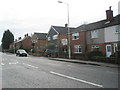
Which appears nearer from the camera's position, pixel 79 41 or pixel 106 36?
pixel 106 36

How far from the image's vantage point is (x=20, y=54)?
41.6 meters

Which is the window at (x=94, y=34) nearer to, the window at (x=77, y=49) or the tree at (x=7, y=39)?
the window at (x=77, y=49)

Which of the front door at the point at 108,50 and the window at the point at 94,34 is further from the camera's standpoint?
the window at the point at 94,34

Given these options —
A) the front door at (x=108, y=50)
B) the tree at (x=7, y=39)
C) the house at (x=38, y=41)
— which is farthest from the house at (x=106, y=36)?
the tree at (x=7, y=39)

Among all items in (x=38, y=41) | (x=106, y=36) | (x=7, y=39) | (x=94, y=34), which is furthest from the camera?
(x=7, y=39)

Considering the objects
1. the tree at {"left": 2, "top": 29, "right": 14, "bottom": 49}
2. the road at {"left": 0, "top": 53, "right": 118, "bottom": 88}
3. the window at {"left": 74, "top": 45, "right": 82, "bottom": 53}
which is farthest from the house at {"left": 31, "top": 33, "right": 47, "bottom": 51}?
the road at {"left": 0, "top": 53, "right": 118, "bottom": 88}

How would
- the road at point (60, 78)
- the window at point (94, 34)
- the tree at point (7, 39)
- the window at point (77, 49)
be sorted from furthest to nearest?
the tree at point (7, 39), the window at point (77, 49), the window at point (94, 34), the road at point (60, 78)

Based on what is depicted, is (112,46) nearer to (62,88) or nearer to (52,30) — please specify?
(62,88)

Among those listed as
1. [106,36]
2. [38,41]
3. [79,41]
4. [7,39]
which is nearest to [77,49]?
[79,41]

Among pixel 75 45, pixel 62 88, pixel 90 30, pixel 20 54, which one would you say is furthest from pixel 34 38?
pixel 62 88

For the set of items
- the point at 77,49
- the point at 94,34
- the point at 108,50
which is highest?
the point at 94,34

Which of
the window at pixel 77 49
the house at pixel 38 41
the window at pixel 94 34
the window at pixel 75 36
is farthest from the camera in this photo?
the house at pixel 38 41

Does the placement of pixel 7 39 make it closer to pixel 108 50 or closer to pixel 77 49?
pixel 77 49

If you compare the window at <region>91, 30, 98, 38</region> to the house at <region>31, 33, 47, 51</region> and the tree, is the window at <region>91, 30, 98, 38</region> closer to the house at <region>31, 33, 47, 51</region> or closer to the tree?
the house at <region>31, 33, 47, 51</region>
